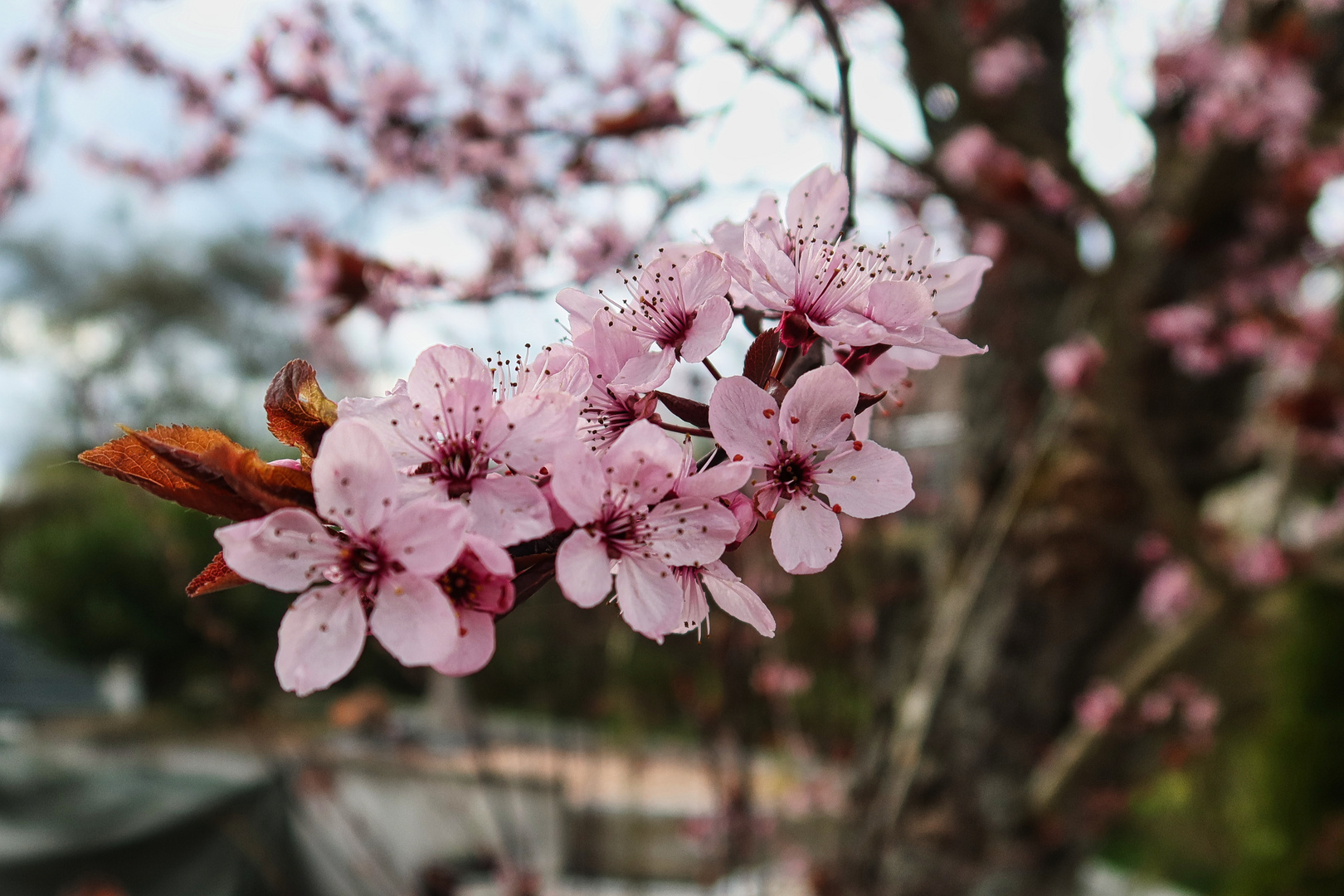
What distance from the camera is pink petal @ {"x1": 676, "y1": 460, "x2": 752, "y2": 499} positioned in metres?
0.50

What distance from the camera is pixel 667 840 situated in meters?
6.25

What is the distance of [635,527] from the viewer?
522mm

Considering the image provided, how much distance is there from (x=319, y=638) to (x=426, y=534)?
0.10 meters

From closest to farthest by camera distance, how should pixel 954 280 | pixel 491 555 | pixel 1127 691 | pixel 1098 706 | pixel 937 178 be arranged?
pixel 491 555 → pixel 954 280 → pixel 937 178 → pixel 1127 691 → pixel 1098 706

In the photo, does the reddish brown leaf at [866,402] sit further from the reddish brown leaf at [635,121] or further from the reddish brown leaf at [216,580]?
the reddish brown leaf at [635,121]

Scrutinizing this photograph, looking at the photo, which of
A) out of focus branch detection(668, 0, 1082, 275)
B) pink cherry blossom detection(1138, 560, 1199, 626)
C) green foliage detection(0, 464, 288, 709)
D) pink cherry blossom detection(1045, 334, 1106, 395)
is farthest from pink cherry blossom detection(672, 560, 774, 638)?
green foliage detection(0, 464, 288, 709)

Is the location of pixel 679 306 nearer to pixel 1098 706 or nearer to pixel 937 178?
pixel 937 178

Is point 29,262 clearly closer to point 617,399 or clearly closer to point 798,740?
point 798,740

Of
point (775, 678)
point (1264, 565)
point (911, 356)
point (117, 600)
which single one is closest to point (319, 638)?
point (911, 356)

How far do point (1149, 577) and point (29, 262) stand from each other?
17.7 metres

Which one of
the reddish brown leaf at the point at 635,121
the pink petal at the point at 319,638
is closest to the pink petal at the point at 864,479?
the pink petal at the point at 319,638

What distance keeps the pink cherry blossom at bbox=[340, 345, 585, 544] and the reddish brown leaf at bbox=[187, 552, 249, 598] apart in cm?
12

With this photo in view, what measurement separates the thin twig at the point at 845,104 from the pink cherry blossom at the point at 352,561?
43 centimetres

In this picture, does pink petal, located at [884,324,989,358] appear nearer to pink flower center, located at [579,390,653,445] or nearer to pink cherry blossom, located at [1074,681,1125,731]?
pink flower center, located at [579,390,653,445]
